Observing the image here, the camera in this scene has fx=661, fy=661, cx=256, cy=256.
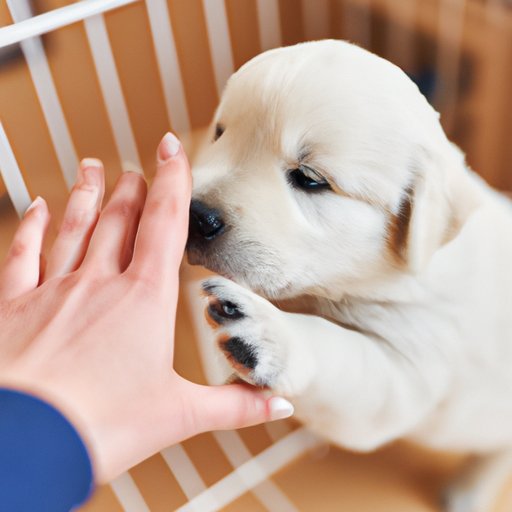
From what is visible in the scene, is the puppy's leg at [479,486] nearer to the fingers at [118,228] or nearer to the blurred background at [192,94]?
the blurred background at [192,94]

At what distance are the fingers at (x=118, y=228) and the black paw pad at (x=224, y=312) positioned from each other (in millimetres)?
111

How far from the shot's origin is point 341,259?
0.76m

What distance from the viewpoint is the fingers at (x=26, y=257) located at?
745mm

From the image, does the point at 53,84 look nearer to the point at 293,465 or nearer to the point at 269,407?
the point at 269,407

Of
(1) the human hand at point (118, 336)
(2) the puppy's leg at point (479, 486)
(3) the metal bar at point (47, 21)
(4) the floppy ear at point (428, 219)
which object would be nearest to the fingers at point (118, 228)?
(1) the human hand at point (118, 336)

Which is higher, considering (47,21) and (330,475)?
(47,21)

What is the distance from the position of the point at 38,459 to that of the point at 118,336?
12cm

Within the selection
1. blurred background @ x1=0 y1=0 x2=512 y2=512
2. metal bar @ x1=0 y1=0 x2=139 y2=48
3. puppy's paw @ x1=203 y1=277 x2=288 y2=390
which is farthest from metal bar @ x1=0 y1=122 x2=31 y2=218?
puppy's paw @ x1=203 y1=277 x2=288 y2=390

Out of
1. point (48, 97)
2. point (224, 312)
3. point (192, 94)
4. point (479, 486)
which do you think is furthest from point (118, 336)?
point (479, 486)

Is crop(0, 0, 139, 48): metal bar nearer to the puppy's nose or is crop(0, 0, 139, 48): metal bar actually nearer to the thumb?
the puppy's nose

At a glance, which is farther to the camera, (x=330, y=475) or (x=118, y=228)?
(x=330, y=475)

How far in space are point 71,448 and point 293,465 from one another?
729 mm

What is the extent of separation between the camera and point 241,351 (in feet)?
2.21

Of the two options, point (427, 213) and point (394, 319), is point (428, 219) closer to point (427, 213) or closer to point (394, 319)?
point (427, 213)
